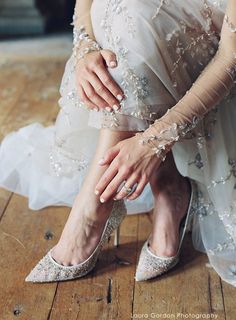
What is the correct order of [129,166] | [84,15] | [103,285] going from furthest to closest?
1. [84,15]
2. [103,285]
3. [129,166]

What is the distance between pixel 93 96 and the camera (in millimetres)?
1052

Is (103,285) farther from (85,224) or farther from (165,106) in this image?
(165,106)

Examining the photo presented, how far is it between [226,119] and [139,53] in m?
0.25

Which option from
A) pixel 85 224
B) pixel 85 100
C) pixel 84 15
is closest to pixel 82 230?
pixel 85 224

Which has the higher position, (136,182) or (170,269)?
(136,182)

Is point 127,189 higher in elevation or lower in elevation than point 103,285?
higher

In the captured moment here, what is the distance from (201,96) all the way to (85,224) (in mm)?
333

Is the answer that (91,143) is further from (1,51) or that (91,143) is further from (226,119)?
(1,51)

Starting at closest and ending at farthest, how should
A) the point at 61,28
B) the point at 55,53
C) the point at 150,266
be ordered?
the point at 150,266
the point at 55,53
the point at 61,28

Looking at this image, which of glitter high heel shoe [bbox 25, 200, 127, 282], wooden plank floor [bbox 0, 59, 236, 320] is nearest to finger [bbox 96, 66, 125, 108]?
glitter high heel shoe [bbox 25, 200, 127, 282]

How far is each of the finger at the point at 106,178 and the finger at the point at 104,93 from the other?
116 mm

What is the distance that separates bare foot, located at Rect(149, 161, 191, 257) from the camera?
3.83 ft

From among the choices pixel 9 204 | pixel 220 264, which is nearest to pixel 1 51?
pixel 9 204

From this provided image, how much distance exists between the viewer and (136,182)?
100 centimetres
